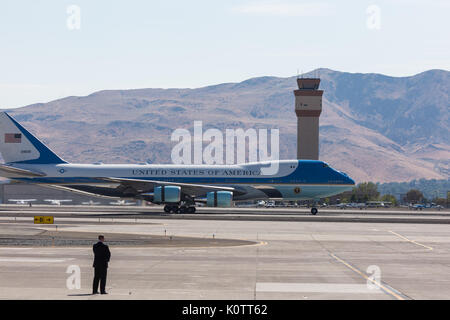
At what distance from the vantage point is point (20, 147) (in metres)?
73.1

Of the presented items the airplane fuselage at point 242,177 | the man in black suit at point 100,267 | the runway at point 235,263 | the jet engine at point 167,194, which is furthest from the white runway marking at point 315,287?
the airplane fuselage at point 242,177

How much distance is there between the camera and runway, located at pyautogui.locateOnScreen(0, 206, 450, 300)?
20.8 m

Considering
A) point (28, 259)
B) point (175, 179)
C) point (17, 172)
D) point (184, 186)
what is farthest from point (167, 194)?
point (28, 259)

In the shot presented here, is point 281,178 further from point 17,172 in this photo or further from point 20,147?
point 20,147

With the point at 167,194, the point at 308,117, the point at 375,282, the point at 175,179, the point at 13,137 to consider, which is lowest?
the point at 375,282

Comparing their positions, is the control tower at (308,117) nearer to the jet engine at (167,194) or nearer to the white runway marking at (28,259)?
the jet engine at (167,194)

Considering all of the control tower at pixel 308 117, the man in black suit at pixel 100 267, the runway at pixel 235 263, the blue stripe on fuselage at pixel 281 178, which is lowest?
the runway at pixel 235 263

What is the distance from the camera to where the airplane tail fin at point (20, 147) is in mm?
72875

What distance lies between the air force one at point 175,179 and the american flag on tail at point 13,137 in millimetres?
102

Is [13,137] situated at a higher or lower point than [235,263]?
higher

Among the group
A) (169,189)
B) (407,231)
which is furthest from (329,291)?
(169,189)

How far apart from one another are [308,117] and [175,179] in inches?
4015
